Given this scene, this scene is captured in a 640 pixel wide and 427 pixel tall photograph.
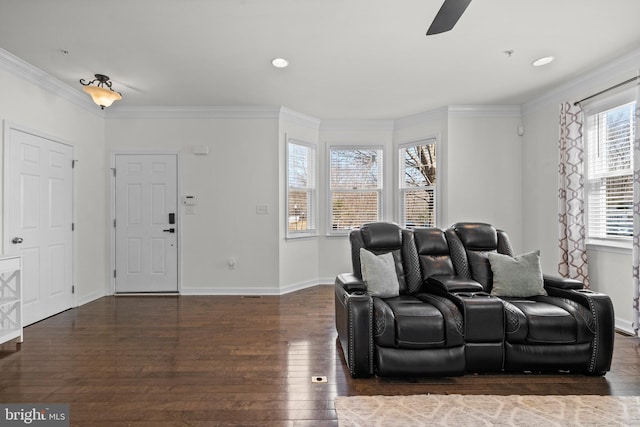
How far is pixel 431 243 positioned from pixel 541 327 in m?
1.08

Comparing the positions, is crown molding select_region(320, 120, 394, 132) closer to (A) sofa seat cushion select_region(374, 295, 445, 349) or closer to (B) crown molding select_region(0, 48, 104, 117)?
(B) crown molding select_region(0, 48, 104, 117)

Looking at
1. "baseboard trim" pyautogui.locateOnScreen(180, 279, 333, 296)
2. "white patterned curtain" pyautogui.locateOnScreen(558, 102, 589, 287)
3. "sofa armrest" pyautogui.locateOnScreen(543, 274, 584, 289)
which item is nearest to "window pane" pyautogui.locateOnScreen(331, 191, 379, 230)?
"baseboard trim" pyautogui.locateOnScreen(180, 279, 333, 296)

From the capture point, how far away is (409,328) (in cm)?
233

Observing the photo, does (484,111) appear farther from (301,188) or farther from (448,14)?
(448,14)

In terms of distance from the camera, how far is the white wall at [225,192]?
16.1 feet

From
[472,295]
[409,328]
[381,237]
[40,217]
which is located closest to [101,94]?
[40,217]

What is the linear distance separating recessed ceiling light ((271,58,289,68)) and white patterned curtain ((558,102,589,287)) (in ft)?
10.6

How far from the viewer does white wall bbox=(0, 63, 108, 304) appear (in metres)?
3.47

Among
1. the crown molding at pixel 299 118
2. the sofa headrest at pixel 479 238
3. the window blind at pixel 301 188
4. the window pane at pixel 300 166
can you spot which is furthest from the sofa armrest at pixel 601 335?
the crown molding at pixel 299 118

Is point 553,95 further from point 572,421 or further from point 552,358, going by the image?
point 572,421

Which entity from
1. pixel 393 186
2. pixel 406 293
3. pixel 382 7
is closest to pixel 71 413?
pixel 406 293

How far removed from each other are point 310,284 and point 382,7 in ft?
13.0

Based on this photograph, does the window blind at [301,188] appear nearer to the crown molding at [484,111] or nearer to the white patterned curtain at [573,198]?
the crown molding at [484,111]

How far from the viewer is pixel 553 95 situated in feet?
14.0
